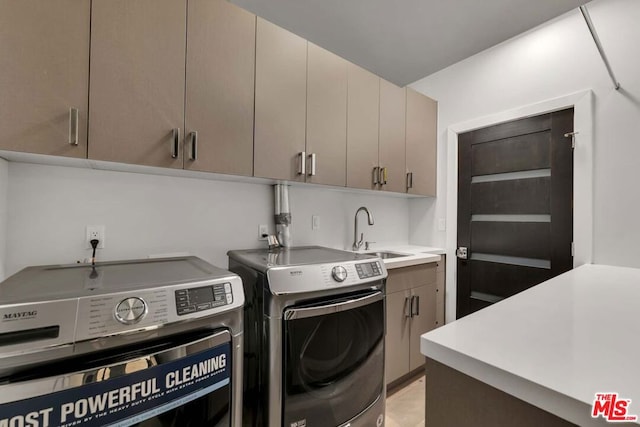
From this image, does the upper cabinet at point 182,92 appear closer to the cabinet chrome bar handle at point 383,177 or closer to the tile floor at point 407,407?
the cabinet chrome bar handle at point 383,177

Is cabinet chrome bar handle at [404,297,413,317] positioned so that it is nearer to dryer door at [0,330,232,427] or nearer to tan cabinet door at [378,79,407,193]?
tan cabinet door at [378,79,407,193]

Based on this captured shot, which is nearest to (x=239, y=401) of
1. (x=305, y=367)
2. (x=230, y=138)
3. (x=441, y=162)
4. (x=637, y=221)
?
(x=305, y=367)

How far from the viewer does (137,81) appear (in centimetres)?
124

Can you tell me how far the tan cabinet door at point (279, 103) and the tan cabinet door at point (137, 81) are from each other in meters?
0.41

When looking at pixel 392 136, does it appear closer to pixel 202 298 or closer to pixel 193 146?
pixel 193 146

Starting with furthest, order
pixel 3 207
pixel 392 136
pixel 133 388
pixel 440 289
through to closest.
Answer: pixel 440 289 < pixel 392 136 < pixel 3 207 < pixel 133 388

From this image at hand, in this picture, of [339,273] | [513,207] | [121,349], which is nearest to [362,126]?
[339,273]

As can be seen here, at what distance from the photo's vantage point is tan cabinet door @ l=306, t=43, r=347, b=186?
5.95 feet

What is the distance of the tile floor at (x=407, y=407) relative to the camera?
1.72m

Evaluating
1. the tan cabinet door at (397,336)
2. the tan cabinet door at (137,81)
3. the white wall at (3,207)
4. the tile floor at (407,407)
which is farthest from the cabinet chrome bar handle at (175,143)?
the tile floor at (407,407)

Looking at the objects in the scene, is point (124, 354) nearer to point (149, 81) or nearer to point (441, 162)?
point (149, 81)

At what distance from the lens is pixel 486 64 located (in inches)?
93.7

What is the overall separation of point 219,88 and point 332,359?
1.47m

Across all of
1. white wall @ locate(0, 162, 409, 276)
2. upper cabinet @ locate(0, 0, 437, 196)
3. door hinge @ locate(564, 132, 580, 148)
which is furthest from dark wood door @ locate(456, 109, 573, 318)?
white wall @ locate(0, 162, 409, 276)
